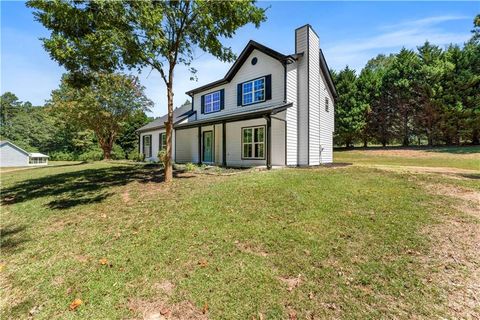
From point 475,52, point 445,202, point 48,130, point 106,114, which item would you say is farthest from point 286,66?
point 48,130

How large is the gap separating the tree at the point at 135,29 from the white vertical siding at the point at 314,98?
6.03 metres

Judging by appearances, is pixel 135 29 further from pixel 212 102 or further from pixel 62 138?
pixel 62 138

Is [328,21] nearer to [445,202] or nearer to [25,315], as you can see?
[445,202]

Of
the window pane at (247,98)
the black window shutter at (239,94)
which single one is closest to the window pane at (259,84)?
the window pane at (247,98)

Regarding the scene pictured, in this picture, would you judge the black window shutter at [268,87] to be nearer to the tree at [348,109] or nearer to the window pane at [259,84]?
the window pane at [259,84]

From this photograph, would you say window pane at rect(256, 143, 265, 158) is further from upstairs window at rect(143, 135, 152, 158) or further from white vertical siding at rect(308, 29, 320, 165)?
upstairs window at rect(143, 135, 152, 158)

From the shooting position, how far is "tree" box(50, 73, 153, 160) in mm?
24797

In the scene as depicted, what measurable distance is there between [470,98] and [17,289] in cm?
3436

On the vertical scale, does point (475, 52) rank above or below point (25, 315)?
above

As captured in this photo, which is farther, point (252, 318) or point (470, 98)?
point (470, 98)

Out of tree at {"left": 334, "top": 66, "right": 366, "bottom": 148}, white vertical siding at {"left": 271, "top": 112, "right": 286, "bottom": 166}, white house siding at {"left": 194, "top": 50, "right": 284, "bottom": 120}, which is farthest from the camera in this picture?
tree at {"left": 334, "top": 66, "right": 366, "bottom": 148}

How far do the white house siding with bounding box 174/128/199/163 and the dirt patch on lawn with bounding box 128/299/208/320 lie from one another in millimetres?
15253

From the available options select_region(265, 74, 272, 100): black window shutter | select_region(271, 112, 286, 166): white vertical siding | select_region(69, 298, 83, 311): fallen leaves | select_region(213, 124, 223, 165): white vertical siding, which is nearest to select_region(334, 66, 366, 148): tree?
select_region(265, 74, 272, 100): black window shutter

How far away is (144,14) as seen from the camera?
23.1 feet
